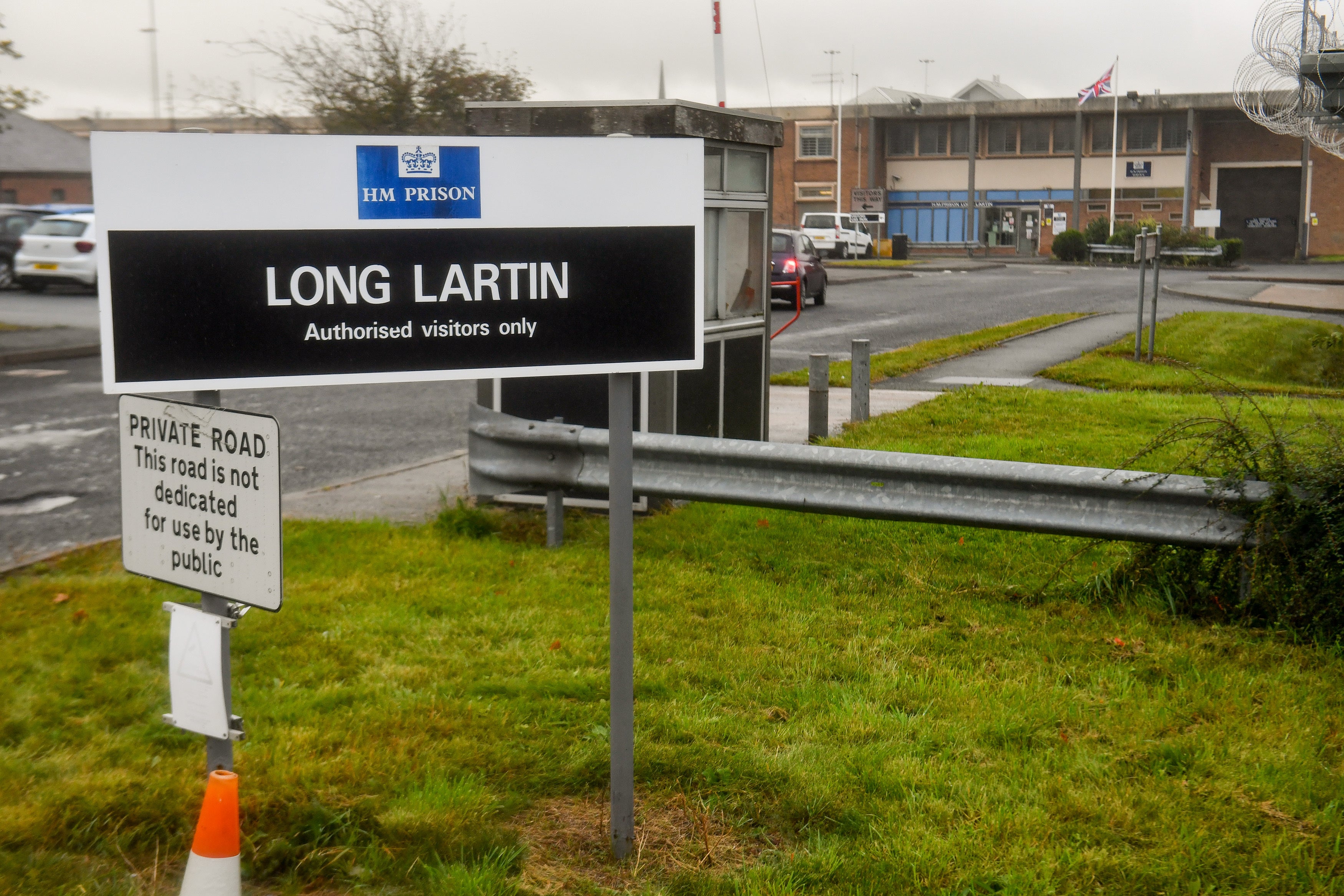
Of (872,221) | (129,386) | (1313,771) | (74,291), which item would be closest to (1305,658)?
(1313,771)

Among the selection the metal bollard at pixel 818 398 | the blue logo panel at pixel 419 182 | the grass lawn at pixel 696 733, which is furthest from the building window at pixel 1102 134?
the blue logo panel at pixel 419 182

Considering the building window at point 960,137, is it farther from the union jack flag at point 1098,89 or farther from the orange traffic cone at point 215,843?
the orange traffic cone at point 215,843

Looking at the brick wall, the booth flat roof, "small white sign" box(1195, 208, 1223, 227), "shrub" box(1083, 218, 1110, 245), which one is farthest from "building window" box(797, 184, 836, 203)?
the booth flat roof

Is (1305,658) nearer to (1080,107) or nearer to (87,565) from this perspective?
(87,565)

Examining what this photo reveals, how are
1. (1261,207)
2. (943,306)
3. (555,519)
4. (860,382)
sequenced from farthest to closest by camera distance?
(1261,207)
(943,306)
(860,382)
(555,519)

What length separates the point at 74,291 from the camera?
27.5 m

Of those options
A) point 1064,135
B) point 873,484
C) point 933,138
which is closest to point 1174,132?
point 1064,135

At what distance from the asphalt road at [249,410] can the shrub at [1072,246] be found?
2765 cm

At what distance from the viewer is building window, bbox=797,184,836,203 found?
6856 cm

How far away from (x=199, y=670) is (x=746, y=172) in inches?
219

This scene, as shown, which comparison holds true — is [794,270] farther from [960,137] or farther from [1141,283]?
[960,137]

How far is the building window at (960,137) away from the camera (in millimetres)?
66750

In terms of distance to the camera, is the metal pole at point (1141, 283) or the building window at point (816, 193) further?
the building window at point (816, 193)

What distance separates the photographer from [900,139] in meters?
68.5
